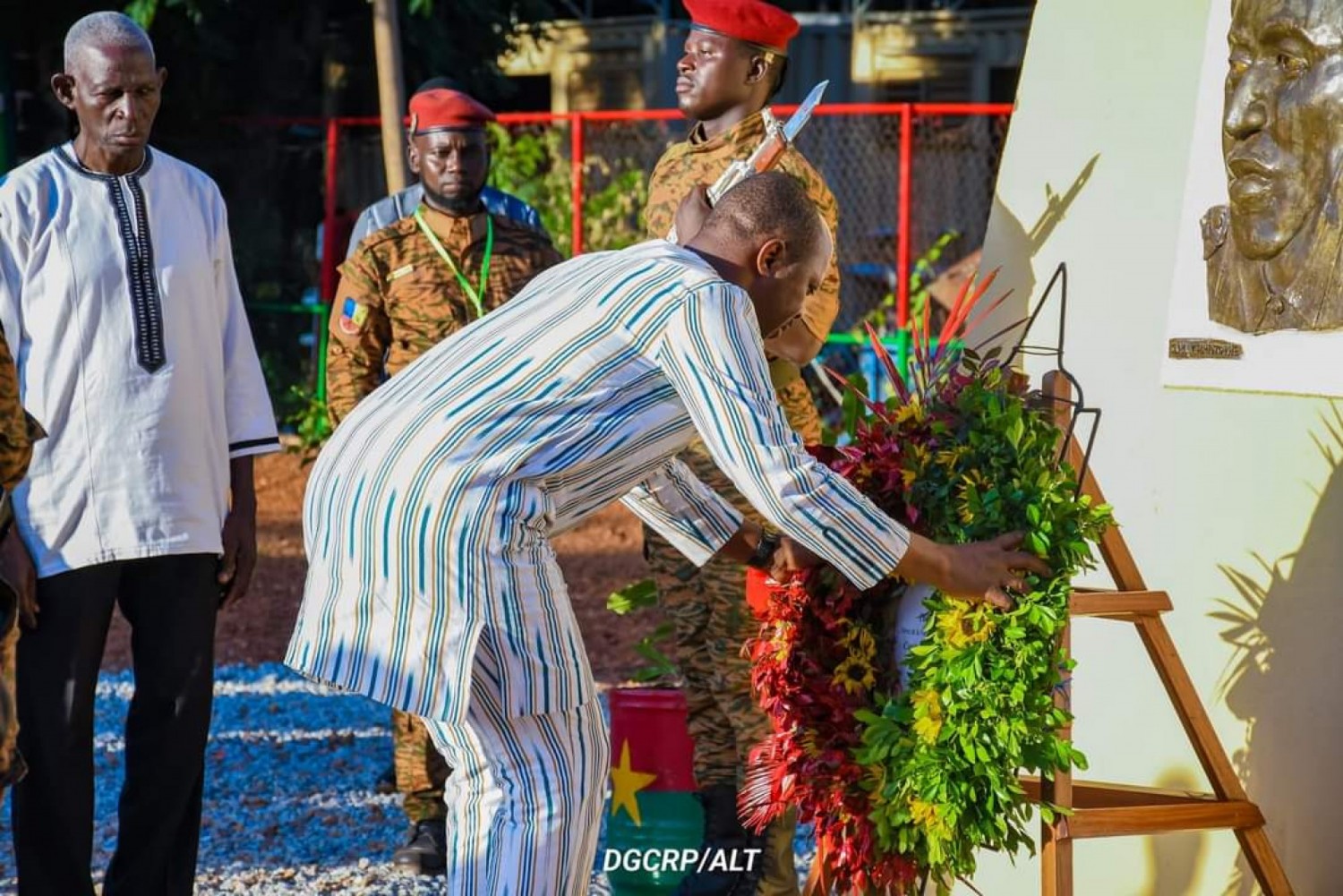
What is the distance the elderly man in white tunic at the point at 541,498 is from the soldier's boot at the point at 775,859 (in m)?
1.45

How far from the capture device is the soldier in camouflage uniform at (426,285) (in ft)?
18.4

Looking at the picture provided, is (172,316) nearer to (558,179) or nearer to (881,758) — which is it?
(881,758)

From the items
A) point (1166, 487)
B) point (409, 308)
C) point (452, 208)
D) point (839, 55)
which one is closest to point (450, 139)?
point (452, 208)

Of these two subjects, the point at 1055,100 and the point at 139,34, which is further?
the point at 1055,100

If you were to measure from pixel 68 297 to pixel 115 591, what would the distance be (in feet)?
2.35

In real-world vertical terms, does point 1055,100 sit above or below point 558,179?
below

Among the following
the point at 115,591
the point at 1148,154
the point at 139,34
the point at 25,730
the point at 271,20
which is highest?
the point at 271,20

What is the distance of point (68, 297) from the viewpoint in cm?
432

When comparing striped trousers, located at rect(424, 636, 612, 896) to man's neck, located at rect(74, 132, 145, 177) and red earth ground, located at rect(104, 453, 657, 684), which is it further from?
red earth ground, located at rect(104, 453, 657, 684)

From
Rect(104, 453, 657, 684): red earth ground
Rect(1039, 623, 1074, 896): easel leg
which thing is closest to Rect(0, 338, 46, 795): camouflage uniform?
Rect(1039, 623, 1074, 896): easel leg

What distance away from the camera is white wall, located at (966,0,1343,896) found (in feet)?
13.3

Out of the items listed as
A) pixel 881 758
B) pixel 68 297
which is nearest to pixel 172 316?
pixel 68 297

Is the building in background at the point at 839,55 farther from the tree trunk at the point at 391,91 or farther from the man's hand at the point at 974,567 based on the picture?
the man's hand at the point at 974,567

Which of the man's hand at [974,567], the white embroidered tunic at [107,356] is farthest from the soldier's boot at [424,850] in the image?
the man's hand at [974,567]
